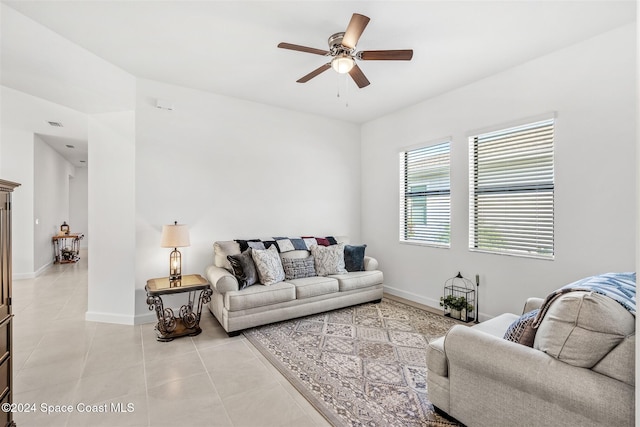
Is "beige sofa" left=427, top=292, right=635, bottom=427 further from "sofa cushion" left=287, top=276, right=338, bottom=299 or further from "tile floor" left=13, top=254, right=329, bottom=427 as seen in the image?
"sofa cushion" left=287, top=276, right=338, bottom=299

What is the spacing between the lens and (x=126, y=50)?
10.00 ft

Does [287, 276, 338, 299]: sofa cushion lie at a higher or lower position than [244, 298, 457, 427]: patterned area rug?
higher

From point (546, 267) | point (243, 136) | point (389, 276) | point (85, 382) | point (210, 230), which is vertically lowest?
point (85, 382)

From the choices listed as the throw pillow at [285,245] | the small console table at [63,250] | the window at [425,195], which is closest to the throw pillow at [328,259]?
the throw pillow at [285,245]

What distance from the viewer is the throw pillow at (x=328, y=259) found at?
165 inches

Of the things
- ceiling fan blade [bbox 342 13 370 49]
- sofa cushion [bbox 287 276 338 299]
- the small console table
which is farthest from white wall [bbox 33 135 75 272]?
ceiling fan blade [bbox 342 13 370 49]

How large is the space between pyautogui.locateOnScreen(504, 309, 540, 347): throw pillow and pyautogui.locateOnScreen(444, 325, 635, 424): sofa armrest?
116 millimetres

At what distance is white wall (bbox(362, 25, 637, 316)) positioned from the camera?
2699 mm

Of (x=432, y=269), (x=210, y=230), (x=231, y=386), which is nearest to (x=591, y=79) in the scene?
(x=432, y=269)

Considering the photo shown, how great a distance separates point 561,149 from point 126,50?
446 centimetres

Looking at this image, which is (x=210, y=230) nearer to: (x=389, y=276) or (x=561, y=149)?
(x=389, y=276)

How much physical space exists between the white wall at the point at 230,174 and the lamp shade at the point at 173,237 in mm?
424

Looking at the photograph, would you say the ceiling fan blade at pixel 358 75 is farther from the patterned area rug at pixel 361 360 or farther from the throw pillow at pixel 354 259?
the patterned area rug at pixel 361 360

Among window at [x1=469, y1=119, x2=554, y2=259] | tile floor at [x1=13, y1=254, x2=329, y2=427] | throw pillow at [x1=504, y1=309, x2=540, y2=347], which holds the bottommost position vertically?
tile floor at [x1=13, y1=254, x2=329, y2=427]
